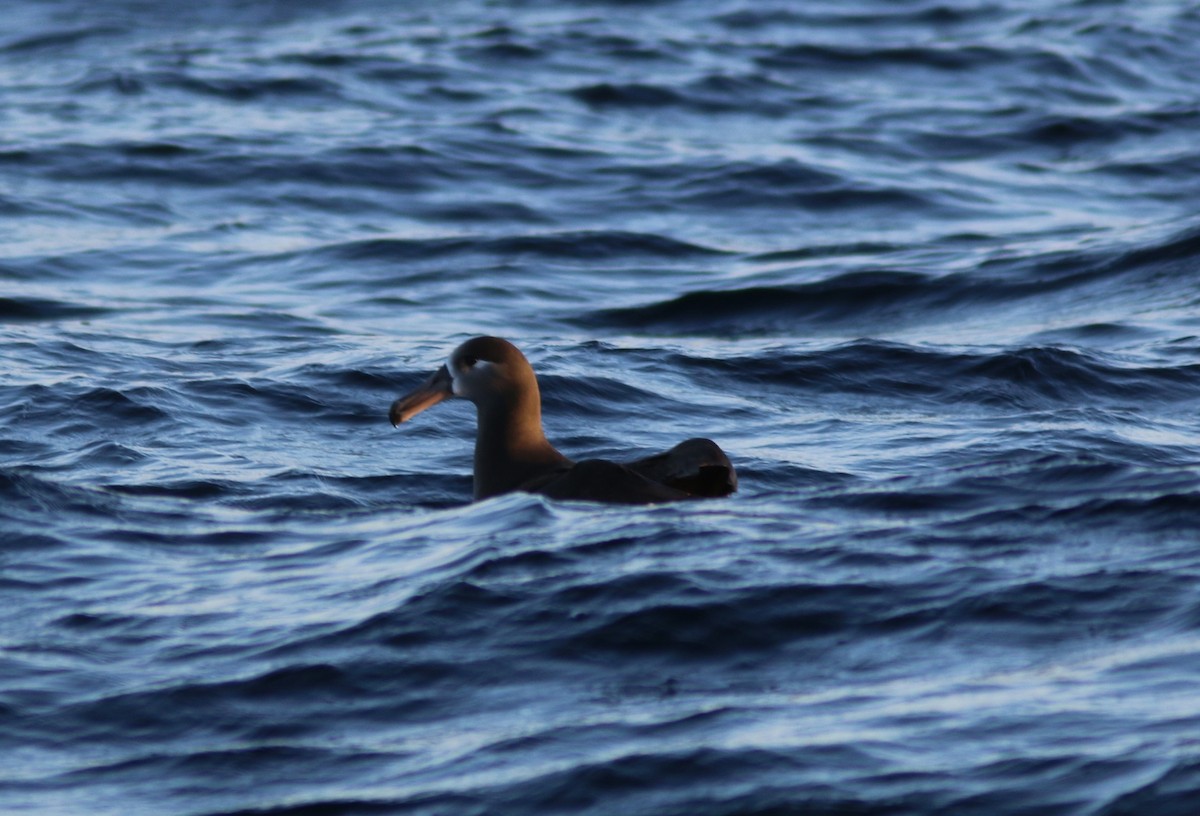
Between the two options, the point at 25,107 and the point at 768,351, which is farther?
the point at 25,107

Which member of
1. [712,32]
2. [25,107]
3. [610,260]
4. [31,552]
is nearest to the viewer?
[31,552]

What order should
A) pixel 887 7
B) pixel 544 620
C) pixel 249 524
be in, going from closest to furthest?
pixel 544 620
pixel 249 524
pixel 887 7

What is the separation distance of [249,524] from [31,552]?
0.99m

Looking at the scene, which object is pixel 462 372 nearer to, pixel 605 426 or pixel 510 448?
pixel 510 448

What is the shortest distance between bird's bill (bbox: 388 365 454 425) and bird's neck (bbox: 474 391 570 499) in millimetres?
364

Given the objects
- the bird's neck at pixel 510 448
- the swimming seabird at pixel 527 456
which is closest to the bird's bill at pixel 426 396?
the swimming seabird at pixel 527 456

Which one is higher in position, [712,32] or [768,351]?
[712,32]

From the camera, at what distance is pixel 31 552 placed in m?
8.20

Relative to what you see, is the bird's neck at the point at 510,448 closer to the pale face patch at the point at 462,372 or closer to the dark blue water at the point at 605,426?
the pale face patch at the point at 462,372

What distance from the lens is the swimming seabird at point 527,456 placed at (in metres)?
8.26

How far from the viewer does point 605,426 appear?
38.4 ft

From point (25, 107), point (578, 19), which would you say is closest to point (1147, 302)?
point (25, 107)

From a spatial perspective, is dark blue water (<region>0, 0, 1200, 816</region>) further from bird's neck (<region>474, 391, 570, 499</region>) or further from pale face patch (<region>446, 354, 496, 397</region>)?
pale face patch (<region>446, 354, 496, 397</region>)

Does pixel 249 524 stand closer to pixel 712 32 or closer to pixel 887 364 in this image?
pixel 887 364
